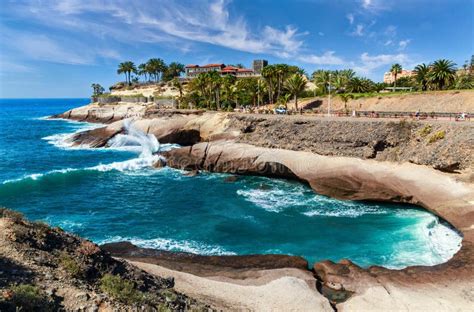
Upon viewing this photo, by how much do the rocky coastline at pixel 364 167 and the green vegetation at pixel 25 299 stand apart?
9.06 metres

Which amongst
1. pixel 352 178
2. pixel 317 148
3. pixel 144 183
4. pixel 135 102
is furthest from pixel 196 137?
pixel 135 102

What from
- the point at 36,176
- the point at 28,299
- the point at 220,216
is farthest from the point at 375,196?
the point at 36,176

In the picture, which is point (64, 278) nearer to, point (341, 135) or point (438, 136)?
point (438, 136)

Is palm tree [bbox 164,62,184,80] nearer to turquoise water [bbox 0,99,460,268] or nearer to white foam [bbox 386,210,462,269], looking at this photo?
turquoise water [bbox 0,99,460,268]

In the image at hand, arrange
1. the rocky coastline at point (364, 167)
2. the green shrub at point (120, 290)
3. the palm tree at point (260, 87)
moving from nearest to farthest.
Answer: the green shrub at point (120, 290) < the rocky coastline at point (364, 167) < the palm tree at point (260, 87)

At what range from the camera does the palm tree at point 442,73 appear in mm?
58656

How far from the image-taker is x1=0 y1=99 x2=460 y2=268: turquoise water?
2248cm

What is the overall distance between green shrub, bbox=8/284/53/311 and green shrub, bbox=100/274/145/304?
189 centimetres

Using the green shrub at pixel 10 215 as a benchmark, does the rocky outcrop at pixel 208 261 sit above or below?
below

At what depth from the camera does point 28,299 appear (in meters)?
9.26

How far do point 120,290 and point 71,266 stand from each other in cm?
212

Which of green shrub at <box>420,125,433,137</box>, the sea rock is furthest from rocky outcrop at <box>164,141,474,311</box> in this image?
green shrub at <box>420,125,433,137</box>

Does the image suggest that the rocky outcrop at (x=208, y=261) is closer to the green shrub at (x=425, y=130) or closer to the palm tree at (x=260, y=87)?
the green shrub at (x=425, y=130)

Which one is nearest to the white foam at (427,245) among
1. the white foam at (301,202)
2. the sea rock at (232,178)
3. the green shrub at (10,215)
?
the white foam at (301,202)
